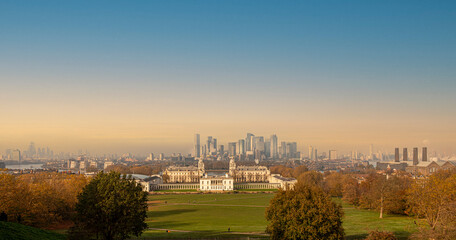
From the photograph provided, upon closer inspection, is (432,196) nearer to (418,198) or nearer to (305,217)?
(418,198)

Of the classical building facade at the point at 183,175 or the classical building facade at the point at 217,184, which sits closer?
the classical building facade at the point at 217,184

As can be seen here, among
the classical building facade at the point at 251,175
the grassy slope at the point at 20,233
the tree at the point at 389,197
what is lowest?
the classical building facade at the point at 251,175

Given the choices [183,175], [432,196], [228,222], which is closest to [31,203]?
[228,222]

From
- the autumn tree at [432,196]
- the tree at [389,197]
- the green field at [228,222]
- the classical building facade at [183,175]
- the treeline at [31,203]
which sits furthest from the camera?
the classical building facade at [183,175]

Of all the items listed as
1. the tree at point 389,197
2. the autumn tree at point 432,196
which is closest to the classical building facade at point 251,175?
the tree at point 389,197

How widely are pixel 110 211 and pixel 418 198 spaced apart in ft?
94.7

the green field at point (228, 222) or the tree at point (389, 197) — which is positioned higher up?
the tree at point (389, 197)

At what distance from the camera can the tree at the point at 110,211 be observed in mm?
30062

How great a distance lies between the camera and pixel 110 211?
29.9 metres

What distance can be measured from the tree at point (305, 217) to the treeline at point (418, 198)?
9.50 ft

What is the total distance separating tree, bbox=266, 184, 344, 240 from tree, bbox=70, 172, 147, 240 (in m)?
10.4

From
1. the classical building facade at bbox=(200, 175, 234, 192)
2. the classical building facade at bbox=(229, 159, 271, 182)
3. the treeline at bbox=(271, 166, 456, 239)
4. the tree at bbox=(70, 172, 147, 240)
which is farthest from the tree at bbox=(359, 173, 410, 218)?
the classical building facade at bbox=(229, 159, 271, 182)

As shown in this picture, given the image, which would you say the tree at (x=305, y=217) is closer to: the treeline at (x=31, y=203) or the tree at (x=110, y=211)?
the tree at (x=110, y=211)

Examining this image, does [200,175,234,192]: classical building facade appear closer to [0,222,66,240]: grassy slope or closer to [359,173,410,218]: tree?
[359,173,410,218]: tree
